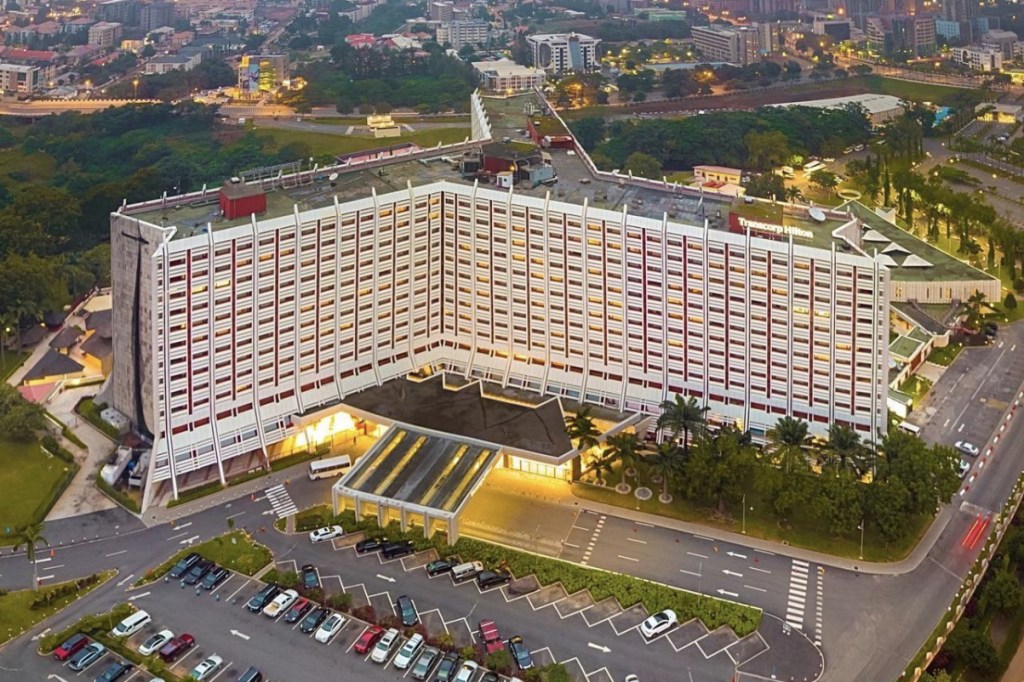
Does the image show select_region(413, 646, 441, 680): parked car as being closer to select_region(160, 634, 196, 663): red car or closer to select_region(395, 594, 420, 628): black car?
select_region(395, 594, 420, 628): black car

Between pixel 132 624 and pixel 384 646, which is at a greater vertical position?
pixel 132 624

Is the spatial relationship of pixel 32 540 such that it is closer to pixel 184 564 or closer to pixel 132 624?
pixel 132 624

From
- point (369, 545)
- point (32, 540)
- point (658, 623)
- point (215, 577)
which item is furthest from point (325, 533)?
point (658, 623)

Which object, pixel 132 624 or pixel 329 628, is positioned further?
pixel 132 624

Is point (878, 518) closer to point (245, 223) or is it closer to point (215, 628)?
point (215, 628)

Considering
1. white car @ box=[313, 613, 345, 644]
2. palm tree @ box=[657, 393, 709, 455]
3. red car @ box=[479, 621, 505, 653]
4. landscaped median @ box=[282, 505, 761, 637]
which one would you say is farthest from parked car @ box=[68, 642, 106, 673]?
palm tree @ box=[657, 393, 709, 455]

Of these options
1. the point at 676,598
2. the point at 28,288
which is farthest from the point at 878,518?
the point at 28,288

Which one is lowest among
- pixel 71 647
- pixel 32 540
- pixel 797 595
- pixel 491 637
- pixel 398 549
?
pixel 71 647
